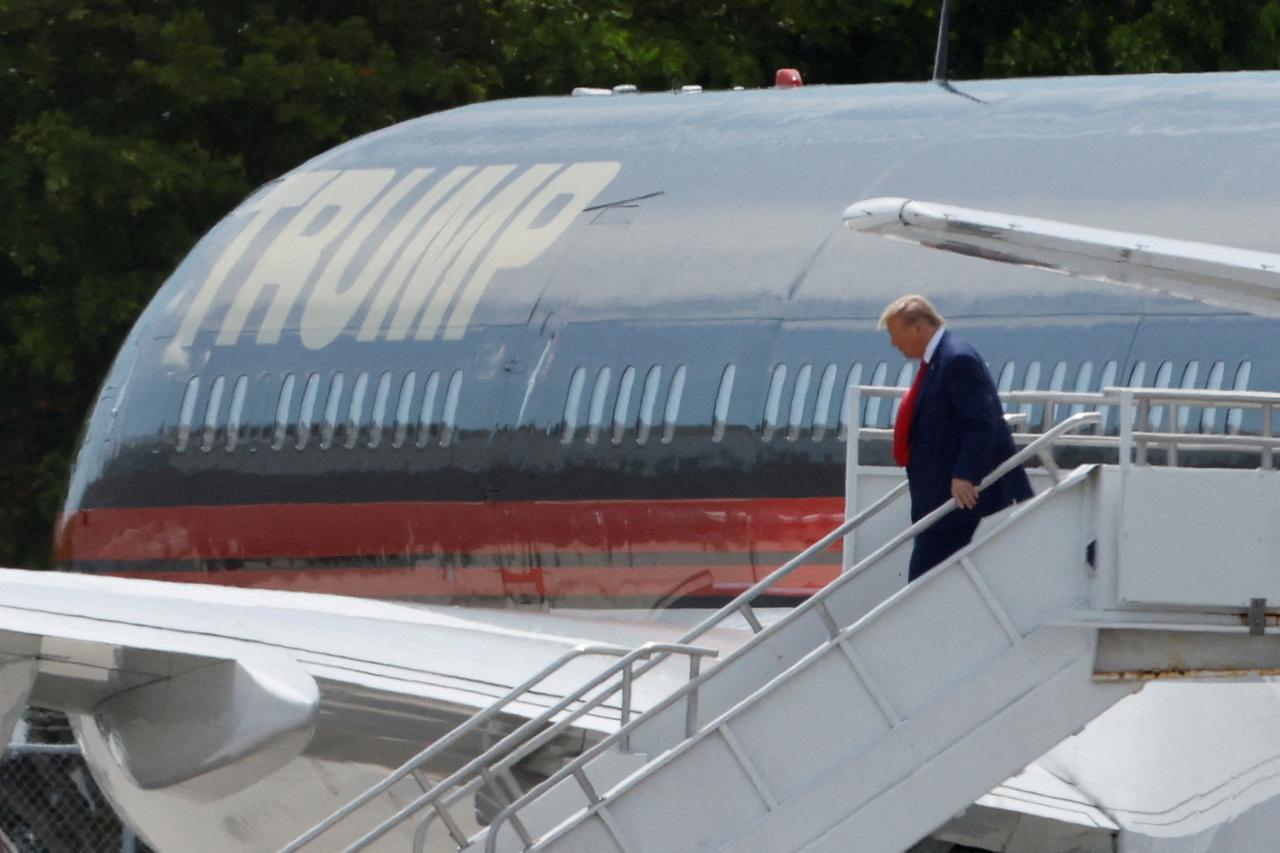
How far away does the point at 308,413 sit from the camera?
57.2ft

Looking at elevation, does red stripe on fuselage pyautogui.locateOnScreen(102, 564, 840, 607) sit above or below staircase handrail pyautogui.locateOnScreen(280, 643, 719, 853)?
below

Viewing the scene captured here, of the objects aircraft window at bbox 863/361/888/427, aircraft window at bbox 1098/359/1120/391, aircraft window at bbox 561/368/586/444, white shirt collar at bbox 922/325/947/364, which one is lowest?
aircraft window at bbox 561/368/586/444

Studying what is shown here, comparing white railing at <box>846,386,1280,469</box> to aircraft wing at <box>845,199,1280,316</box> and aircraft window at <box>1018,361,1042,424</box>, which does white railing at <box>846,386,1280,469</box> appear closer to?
aircraft wing at <box>845,199,1280,316</box>

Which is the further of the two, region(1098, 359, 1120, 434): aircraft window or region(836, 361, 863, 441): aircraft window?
region(836, 361, 863, 441): aircraft window

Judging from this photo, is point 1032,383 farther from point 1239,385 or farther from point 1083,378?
point 1239,385

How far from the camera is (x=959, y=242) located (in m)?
9.81

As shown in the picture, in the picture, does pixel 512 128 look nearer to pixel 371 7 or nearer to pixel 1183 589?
pixel 1183 589

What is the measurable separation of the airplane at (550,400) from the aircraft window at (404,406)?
0.8 inches

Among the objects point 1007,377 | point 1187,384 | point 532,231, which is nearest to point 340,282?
point 532,231

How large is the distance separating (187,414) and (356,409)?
4.28ft

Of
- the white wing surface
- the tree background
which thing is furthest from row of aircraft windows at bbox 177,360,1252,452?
the tree background

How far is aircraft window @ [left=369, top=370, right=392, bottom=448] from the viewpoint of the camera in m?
17.0

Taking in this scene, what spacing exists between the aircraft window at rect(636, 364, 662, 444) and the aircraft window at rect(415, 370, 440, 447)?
4.95 feet

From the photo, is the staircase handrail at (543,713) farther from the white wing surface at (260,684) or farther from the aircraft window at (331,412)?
the aircraft window at (331,412)
